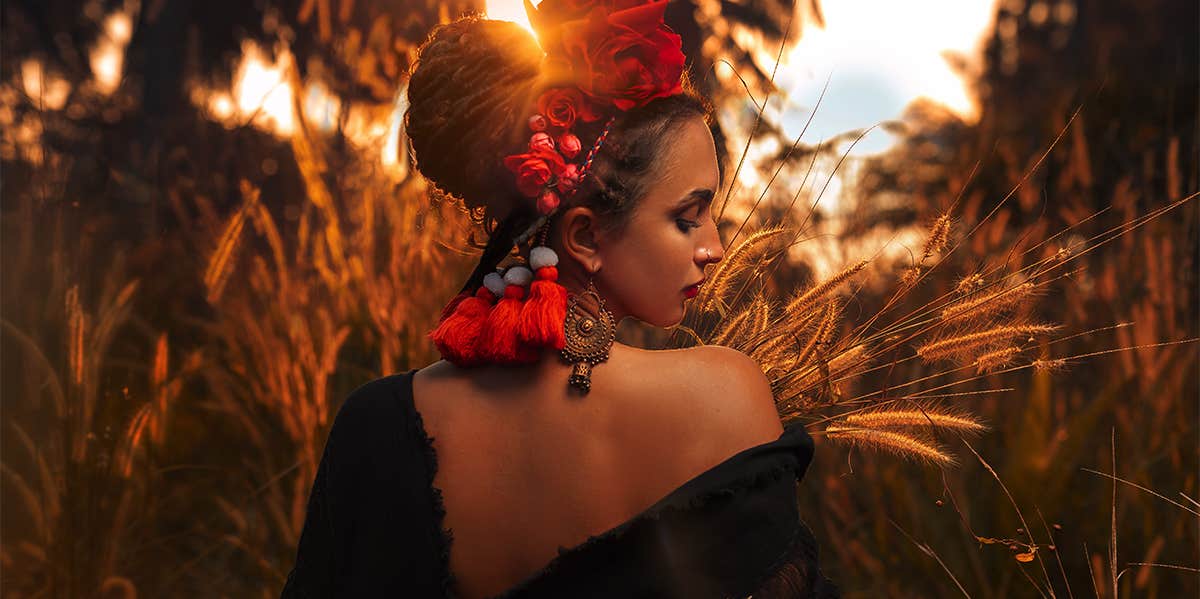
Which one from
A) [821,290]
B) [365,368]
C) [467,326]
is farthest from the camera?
[365,368]

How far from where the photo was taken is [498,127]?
1.71 meters

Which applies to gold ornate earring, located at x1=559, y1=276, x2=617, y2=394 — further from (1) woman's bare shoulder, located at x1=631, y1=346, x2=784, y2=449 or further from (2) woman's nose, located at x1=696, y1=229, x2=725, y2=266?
(2) woman's nose, located at x1=696, y1=229, x2=725, y2=266

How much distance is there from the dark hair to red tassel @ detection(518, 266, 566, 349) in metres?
0.14

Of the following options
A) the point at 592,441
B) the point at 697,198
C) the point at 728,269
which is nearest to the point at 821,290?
the point at 728,269

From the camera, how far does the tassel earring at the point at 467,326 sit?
1.62m

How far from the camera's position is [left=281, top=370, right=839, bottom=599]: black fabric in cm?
154

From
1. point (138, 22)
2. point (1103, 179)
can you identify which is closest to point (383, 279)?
point (1103, 179)

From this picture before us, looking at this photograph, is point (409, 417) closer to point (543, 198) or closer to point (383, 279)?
point (543, 198)

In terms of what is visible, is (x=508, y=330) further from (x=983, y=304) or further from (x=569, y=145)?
(x=983, y=304)

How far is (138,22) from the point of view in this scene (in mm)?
7637

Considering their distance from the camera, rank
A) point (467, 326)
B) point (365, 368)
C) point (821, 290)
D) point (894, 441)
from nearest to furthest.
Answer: point (467, 326)
point (894, 441)
point (821, 290)
point (365, 368)

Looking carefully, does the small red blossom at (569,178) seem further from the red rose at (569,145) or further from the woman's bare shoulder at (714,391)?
the woman's bare shoulder at (714,391)

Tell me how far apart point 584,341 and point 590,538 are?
0.27 meters

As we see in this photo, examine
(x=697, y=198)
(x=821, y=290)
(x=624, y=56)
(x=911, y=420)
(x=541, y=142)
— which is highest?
(x=624, y=56)
